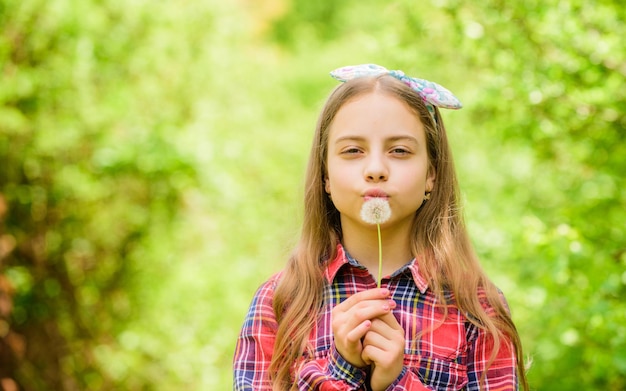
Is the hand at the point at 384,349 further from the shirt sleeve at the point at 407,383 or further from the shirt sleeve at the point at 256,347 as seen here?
the shirt sleeve at the point at 256,347

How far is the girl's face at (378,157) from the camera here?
1862 mm

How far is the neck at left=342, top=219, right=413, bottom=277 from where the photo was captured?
198 cm

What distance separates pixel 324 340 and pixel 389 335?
21 cm

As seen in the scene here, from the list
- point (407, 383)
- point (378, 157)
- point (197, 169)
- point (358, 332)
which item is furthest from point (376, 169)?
point (197, 169)

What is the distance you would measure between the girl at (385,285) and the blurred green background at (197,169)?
198 centimetres

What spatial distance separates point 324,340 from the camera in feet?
6.26

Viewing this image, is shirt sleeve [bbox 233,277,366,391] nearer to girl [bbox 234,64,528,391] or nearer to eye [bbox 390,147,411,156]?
girl [bbox 234,64,528,391]

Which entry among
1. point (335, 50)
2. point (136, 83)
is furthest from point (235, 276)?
point (335, 50)

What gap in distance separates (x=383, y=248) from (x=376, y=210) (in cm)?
17

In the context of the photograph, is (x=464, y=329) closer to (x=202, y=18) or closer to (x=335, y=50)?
(x=202, y=18)

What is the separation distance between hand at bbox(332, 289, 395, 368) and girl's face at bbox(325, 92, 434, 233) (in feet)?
0.69

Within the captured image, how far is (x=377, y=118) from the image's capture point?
191cm

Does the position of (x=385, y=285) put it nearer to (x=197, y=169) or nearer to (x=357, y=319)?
(x=357, y=319)

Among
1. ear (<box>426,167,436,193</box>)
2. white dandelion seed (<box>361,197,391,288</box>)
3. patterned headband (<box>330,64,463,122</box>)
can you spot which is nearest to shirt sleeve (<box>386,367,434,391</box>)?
white dandelion seed (<box>361,197,391,288</box>)
